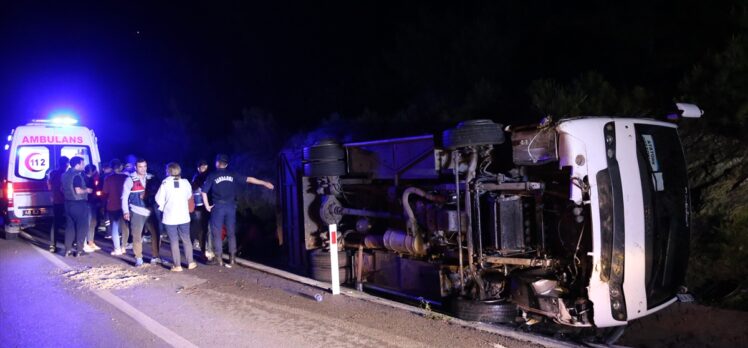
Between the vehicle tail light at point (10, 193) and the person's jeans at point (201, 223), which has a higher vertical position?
the vehicle tail light at point (10, 193)

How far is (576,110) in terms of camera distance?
8898 mm

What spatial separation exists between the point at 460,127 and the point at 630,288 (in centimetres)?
222

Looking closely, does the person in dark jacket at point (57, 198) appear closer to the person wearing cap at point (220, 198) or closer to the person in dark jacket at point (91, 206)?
the person in dark jacket at point (91, 206)

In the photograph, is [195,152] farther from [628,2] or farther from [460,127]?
[460,127]

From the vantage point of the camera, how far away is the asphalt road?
5.18 meters

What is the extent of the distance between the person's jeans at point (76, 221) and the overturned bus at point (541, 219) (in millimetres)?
5634

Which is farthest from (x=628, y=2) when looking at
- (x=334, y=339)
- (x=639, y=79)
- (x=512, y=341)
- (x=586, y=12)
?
(x=334, y=339)

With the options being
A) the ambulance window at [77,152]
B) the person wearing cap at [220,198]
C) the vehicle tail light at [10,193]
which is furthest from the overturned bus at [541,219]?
the vehicle tail light at [10,193]

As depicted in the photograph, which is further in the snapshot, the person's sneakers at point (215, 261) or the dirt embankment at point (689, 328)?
the person's sneakers at point (215, 261)

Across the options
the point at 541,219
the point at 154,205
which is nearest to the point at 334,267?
the point at 541,219

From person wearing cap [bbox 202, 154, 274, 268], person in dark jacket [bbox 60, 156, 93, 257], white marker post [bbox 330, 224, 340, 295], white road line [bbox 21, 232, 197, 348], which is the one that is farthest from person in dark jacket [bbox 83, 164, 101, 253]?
white marker post [bbox 330, 224, 340, 295]

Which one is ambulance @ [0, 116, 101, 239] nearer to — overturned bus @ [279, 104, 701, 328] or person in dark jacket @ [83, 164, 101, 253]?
person in dark jacket @ [83, 164, 101, 253]

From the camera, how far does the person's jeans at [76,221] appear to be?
9.50 metres

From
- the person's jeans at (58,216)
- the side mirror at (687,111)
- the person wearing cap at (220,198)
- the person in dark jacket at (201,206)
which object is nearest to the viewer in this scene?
the side mirror at (687,111)
